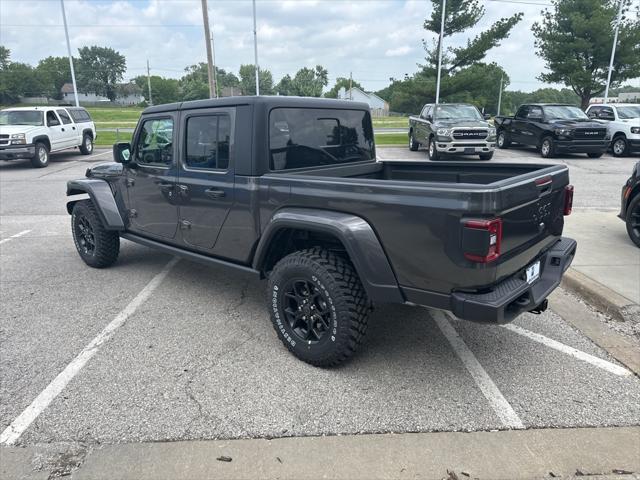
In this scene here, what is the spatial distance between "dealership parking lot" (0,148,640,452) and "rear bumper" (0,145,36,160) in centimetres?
1130

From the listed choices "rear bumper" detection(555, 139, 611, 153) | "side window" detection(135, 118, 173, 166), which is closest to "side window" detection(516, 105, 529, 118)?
"rear bumper" detection(555, 139, 611, 153)

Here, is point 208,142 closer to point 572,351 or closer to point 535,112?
point 572,351

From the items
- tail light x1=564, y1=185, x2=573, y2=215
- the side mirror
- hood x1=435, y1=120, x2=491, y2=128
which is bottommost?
tail light x1=564, y1=185, x2=573, y2=215

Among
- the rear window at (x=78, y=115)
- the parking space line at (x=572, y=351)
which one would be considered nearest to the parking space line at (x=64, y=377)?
the parking space line at (x=572, y=351)

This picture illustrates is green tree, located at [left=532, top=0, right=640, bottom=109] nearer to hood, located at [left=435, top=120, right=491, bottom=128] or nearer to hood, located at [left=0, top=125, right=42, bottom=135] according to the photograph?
hood, located at [left=435, top=120, right=491, bottom=128]

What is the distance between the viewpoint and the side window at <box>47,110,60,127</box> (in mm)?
15617

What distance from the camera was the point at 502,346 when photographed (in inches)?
142

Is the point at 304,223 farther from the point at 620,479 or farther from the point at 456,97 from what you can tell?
the point at 456,97

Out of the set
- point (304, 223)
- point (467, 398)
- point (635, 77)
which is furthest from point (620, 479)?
point (635, 77)

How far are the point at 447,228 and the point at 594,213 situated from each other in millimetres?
6503

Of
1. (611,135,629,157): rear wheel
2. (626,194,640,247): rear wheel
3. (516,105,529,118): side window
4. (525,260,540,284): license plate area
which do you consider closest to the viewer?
(525,260,540,284): license plate area

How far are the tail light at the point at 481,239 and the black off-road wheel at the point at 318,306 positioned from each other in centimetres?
84

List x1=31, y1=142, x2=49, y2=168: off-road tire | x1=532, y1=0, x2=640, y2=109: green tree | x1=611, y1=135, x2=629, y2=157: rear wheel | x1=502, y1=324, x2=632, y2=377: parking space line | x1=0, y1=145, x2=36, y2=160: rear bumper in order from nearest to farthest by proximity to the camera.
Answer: x1=502, y1=324, x2=632, y2=377: parking space line
x1=0, y1=145, x2=36, y2=160: rear bumper
x1=31, y1=142, x2=49, y2=168: off-road tire
x1=611, y1=135, x2=629, y2=157: rear wheel
x1=532, y1=0, x2=640, y2=109: green tree

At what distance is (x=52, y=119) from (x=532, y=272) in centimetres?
1690
